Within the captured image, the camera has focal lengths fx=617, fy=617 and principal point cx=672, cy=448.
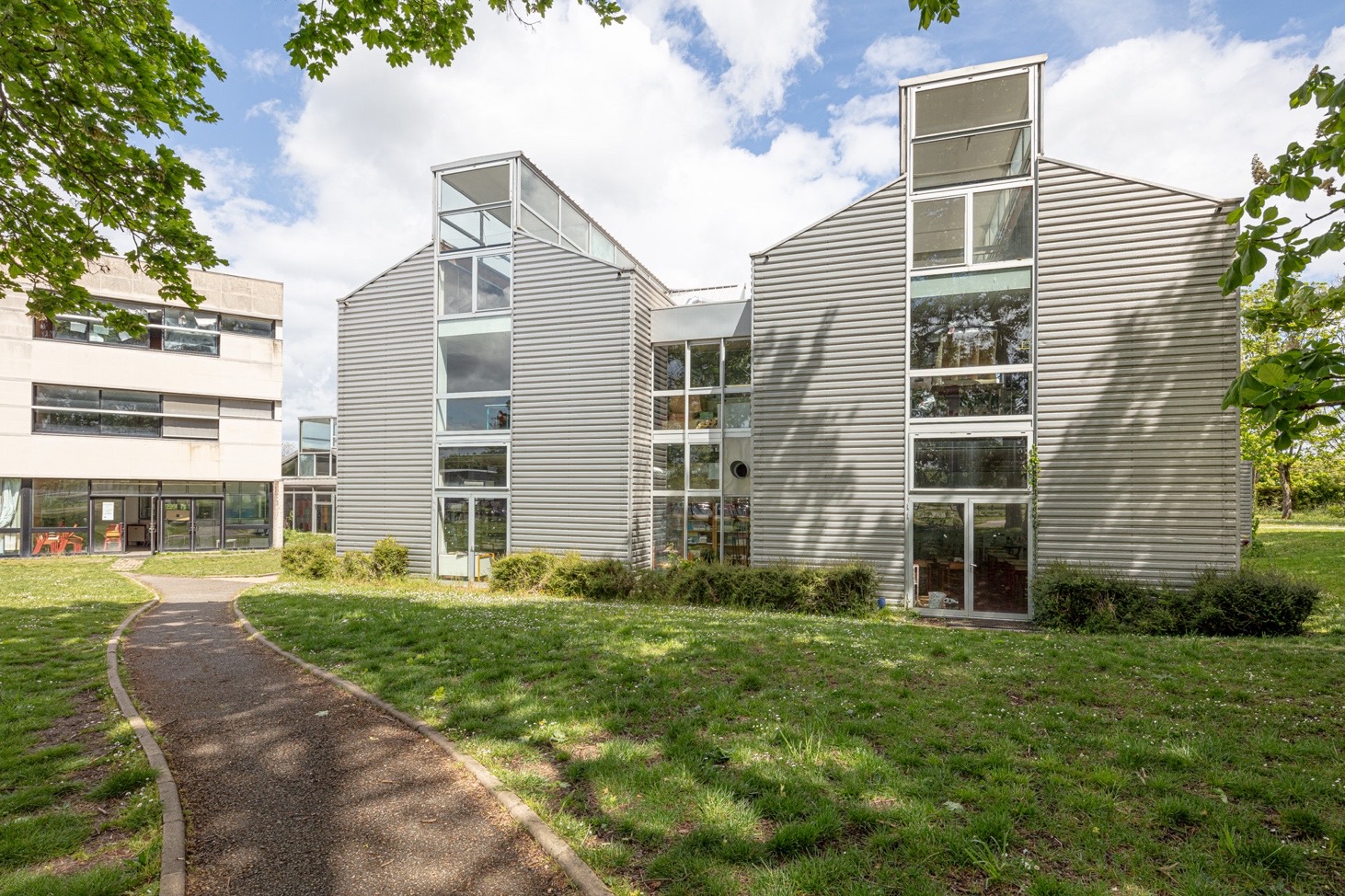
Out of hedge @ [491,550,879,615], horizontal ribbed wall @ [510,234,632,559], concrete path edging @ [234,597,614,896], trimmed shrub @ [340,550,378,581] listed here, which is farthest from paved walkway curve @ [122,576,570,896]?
trimmed shrub @ [340,550,378,581]

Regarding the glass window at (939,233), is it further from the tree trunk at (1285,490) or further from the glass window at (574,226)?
the tree trunk at (1285,490)

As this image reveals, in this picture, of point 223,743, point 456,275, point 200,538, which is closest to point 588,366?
point 456,275

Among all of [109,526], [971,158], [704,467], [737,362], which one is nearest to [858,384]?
[737,362]

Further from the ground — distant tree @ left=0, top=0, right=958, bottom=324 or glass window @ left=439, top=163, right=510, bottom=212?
glass window @ left=439, top=163, right=510, bottom=212

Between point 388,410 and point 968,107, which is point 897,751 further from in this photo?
point 388,410

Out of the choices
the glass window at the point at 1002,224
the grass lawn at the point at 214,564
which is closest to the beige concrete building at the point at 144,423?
the grass lawn at the point at 214,564

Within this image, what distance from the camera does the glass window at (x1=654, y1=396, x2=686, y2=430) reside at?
50.2ft

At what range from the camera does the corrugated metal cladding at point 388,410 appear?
15656mm

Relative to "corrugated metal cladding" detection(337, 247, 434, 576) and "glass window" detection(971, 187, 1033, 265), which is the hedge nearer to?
"corrugated metal cladding" detection(337, 247, 434, 576)

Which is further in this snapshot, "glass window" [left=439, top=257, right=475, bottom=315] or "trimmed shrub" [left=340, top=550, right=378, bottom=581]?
"glass window" [left=439, top=257, right=475, bottom=315]

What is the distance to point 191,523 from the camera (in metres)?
24.4

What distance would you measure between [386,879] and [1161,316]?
13.6 metres

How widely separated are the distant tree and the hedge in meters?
8.17

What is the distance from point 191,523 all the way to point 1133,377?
30.6m
